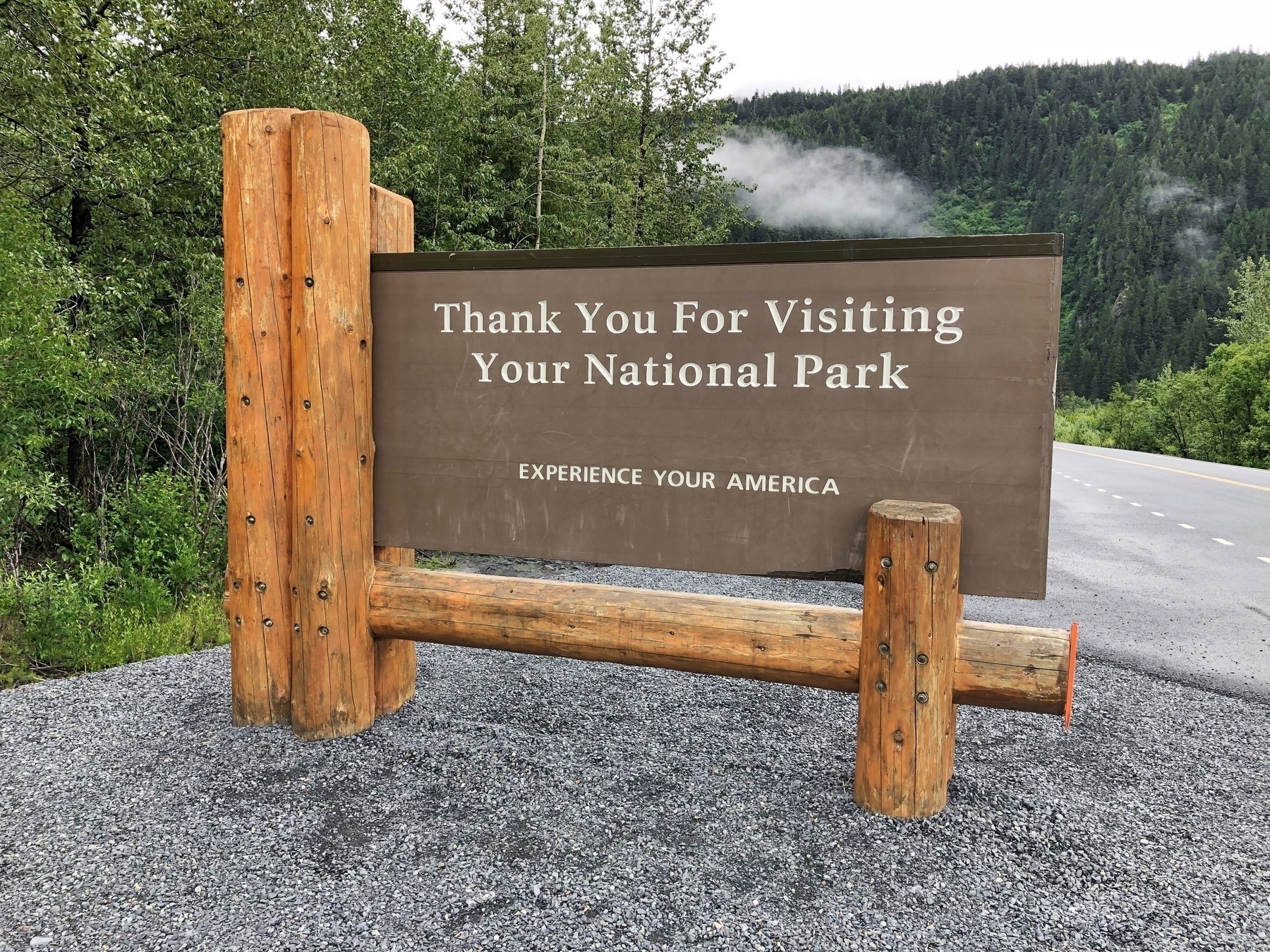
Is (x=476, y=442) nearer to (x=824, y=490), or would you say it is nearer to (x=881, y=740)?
(x=824, y=490)

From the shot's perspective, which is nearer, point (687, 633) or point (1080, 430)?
point (687, 633)

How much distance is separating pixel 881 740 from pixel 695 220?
19.8 metres

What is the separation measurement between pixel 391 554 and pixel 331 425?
73 cm

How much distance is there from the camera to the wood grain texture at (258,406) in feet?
10.7

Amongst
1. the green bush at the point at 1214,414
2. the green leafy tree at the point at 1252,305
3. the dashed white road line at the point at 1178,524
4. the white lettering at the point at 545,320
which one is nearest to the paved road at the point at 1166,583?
the dashed white road line at the point at 1178,524

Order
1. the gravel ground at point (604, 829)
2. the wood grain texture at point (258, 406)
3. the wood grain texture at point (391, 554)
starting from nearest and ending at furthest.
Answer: the gravel ground at point (604, 829), the wood grain texture at point (258, 406), the wood grain texture at point (391, 554)

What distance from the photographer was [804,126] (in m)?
178

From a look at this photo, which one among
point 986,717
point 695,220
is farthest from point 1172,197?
point 986,717

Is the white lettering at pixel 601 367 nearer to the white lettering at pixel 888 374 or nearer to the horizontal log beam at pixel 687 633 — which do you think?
the horizontal log beam at pixel 687 633

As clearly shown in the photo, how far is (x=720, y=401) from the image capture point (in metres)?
2.98

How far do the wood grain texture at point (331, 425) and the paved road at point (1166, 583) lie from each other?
4681 millimetres

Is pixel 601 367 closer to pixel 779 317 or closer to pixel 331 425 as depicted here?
pixel 779 317

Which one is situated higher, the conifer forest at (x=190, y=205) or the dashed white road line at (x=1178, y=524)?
the conifer forest at (x=190, y=205)

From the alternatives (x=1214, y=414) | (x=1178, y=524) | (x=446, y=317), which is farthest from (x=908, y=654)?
(x=1214, y=414)
